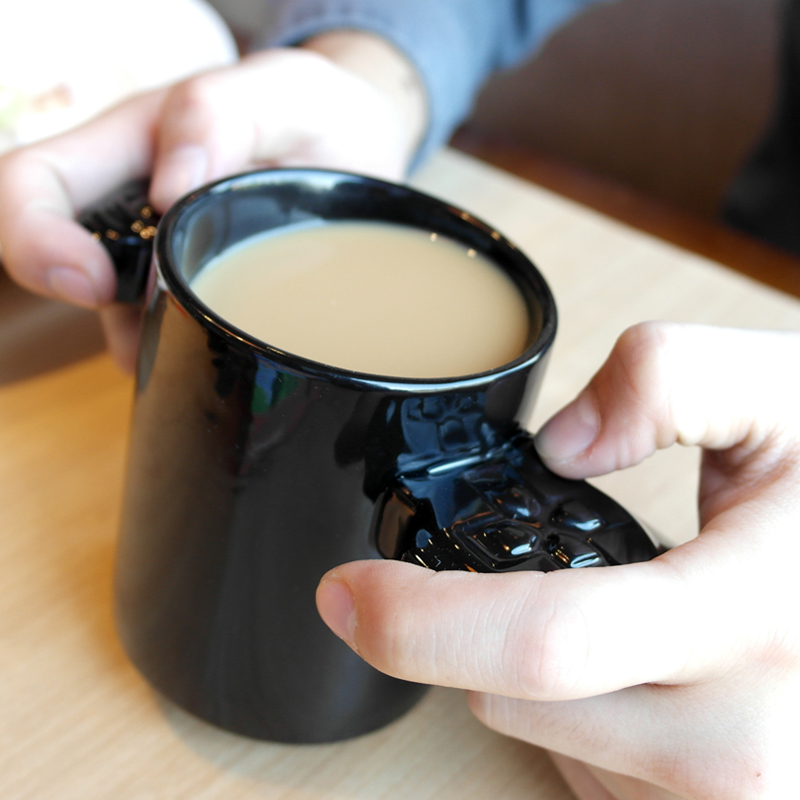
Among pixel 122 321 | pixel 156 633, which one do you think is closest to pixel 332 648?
pixel 156 633

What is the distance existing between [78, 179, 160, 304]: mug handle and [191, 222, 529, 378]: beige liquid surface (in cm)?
5

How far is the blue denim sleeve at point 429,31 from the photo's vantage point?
0.70 m

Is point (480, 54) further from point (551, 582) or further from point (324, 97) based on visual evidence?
point (551, 582)

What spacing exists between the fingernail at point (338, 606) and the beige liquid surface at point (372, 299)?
0.22 ft

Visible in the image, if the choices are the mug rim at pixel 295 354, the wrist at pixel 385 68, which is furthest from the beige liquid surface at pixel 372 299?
the wrist at pixel 385 68

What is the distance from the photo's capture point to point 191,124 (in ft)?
1.36

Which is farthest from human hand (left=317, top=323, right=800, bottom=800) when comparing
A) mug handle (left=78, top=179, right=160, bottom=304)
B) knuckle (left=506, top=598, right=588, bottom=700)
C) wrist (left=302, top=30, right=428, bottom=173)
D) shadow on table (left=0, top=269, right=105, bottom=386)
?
wrist (left=302, top=30, right=428, bottom=173)

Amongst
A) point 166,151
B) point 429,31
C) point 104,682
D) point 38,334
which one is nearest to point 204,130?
point 166,151

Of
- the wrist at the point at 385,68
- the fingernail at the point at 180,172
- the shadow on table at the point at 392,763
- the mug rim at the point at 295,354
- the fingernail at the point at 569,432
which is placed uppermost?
the mug rim at the point at 295,354

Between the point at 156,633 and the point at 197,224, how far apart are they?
15 centimetres

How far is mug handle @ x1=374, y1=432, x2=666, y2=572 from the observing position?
230 mm

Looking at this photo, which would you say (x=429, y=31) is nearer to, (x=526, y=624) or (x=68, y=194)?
(x=68, y=194)

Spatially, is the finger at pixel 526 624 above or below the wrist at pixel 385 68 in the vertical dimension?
above

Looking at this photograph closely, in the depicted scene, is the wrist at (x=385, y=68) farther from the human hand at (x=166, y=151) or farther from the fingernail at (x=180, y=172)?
the fingernail at (x=180, y=172)
